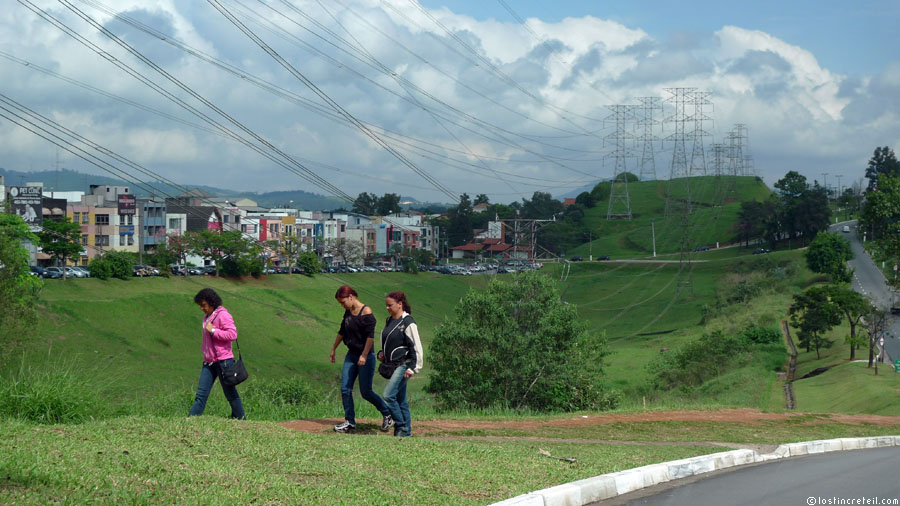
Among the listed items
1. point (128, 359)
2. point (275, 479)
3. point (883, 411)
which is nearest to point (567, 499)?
point (275, 479)

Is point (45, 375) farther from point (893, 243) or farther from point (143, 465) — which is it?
point (893, 243)

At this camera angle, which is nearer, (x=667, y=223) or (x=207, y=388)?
(x=207, y=388)

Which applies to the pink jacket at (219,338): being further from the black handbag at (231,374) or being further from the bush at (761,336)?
the bush at (761,336)

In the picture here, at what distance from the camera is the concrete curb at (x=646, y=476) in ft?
25.4

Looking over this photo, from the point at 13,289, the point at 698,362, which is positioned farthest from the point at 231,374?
the point at 698,362

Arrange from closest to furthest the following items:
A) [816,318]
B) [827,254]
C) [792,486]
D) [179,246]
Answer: [792,486], [816,318], [179,246], [827,254]

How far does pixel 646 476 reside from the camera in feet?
30.8

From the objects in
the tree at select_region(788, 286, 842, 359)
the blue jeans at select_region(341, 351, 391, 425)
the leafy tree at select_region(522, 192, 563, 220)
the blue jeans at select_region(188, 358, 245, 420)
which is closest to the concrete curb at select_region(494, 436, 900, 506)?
the blue jeans at select_region(341, 351, 391, 425)

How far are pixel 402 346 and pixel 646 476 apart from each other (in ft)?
12.8

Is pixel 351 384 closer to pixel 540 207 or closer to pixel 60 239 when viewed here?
pixel 60 239

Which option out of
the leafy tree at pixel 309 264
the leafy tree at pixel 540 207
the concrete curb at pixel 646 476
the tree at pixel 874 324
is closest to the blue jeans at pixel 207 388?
the concrete curb at pixel 646 476

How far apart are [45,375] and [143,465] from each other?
Answer: 16.0ft

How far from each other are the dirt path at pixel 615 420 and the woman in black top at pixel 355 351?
0.65 metres

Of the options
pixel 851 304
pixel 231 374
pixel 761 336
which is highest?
pixel 231 374
